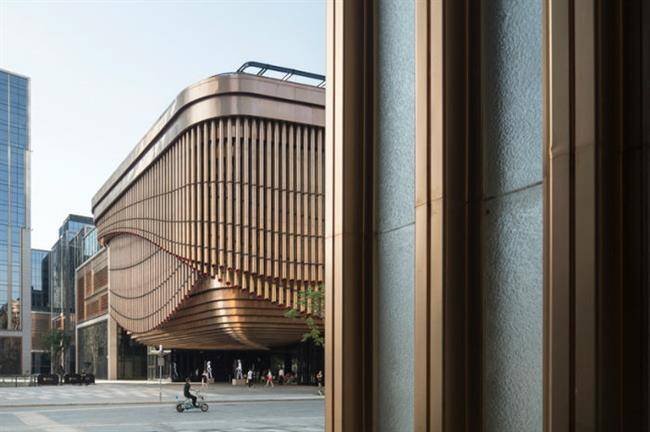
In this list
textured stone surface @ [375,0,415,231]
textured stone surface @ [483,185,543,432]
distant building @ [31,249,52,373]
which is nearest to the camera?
textured stone surface @ [483,185,543,432]

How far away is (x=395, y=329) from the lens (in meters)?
6.56

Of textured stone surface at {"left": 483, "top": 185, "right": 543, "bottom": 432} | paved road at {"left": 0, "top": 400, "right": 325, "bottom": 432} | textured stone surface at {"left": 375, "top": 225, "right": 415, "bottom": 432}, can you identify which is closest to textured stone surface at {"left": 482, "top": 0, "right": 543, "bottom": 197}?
textured stone surface at {"left": 483, "top": 185, "right": 543, "bottom": 432}

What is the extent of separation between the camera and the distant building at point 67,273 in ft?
372

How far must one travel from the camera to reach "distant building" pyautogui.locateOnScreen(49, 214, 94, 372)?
372 ft

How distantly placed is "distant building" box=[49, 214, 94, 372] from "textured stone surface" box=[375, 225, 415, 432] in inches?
4122

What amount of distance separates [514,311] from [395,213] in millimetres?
1897

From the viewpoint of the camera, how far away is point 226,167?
4859 centimetres

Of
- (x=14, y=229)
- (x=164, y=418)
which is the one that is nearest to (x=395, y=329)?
(x=164, y=418)

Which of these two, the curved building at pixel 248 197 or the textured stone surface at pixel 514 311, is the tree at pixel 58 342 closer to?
the curved building at pixel 248 197

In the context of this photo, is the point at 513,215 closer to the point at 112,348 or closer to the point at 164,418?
the point at 164,418

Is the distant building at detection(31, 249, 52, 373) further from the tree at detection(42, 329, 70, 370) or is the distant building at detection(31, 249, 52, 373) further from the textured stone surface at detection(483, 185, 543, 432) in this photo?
the textured stone surface at detection(483, 185, 543, 432)
